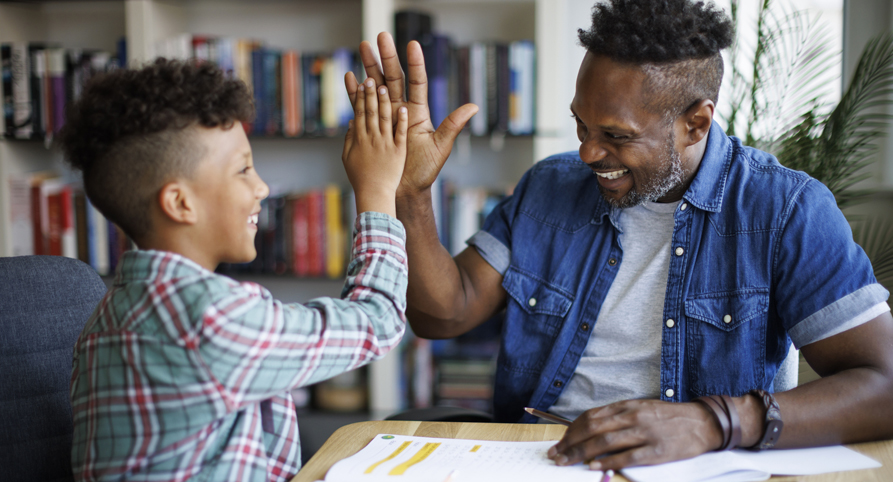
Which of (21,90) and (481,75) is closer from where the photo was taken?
(481,75)

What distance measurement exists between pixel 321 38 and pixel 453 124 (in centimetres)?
169

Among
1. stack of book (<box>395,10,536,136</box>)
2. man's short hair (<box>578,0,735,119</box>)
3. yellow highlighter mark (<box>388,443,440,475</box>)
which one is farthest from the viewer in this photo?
stack of book (<box>395,10,536,136</box>)

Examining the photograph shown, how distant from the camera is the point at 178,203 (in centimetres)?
82

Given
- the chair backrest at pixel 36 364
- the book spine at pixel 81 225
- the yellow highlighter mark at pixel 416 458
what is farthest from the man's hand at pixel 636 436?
the book spine at pixel 81 225

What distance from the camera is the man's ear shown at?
1231 mm

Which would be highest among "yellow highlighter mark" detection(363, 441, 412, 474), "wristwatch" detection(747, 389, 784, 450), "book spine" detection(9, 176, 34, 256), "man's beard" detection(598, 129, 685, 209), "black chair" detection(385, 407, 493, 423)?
"man's beard" detection(598, 129, 685, 209)

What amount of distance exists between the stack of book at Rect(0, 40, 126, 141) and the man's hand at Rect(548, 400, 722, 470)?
2.33 m

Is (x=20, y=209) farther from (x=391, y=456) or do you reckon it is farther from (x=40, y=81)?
(x=391, y=456)

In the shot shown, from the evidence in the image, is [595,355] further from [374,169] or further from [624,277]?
[374,169]

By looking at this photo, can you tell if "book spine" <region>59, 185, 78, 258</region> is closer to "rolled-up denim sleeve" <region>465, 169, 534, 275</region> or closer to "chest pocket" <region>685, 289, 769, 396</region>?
"rolled-up denim sleeve" <region>465, 169, 534, 275</region>

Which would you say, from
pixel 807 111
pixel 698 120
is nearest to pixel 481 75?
pixel 807 111

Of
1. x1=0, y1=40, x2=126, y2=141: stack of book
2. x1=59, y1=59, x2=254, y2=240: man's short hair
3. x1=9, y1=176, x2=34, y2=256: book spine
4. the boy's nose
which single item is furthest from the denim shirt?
x1=9, y1=176, x2=34, y2=256: book spine

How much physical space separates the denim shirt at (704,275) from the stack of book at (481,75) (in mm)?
973

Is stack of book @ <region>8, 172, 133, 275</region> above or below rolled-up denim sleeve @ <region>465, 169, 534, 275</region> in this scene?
below
